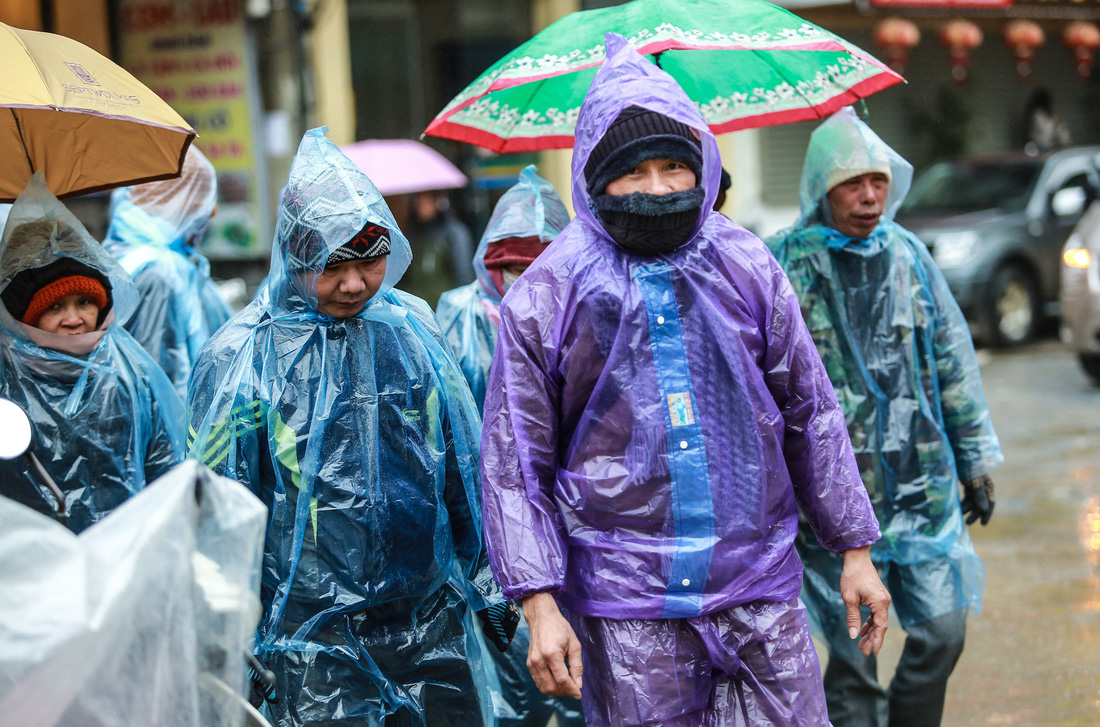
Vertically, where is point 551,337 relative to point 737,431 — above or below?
above

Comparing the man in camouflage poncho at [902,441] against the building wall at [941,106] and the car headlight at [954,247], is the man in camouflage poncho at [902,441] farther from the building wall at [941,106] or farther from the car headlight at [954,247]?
the building wall at [941,106]

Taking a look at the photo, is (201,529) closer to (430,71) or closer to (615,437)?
(615,437)

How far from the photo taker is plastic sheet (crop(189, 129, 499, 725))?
278cm

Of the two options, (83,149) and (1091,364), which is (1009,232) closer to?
(1091,364)

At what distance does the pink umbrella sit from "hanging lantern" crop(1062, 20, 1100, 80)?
1326 cm

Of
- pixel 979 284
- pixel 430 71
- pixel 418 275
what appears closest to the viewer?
pixel 418 275

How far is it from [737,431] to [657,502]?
0.76 ft

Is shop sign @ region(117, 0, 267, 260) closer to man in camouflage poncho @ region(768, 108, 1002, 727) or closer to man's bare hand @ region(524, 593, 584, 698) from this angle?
man in camouflage poncho @ region(768, 108, 1002, 727)

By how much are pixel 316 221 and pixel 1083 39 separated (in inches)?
736

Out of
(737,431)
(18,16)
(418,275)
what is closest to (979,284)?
(418,275)

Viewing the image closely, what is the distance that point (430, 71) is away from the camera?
1259 cm

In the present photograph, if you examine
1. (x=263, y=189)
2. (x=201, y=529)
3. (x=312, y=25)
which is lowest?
(x=263, y=189)

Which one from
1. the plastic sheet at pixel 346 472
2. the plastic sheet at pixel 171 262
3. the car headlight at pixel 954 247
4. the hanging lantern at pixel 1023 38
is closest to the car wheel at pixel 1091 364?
the car headlight at pixel 954 247

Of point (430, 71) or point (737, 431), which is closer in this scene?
point (737, 431)
